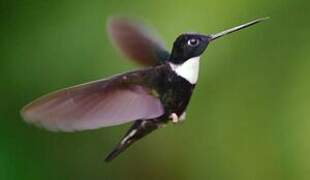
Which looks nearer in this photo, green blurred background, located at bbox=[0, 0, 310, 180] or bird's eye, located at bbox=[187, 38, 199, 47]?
bird's eye, located at bbox=[187, 38, 199, 47]

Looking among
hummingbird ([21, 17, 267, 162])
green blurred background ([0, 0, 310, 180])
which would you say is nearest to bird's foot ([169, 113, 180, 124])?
hummingbird ([21, 17, 267, 162])

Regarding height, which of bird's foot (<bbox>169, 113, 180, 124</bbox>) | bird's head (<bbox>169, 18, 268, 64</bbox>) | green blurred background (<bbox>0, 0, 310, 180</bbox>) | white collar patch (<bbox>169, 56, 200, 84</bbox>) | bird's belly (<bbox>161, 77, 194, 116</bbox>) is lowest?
green blurred background (<bbox>0, 0, 310, 180</bbox>)

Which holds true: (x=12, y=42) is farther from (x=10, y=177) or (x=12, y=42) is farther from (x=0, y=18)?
(x=10, y=177)

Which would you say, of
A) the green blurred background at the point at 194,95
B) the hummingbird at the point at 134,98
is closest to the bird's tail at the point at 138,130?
the hummingbird at the point at 134,98

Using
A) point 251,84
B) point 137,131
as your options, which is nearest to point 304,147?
point 251,84

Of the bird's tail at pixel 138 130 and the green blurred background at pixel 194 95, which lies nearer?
the bird's tail at pixel 138 130

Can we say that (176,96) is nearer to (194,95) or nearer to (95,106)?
(95,106)

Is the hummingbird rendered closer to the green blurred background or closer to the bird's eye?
the bird's eye

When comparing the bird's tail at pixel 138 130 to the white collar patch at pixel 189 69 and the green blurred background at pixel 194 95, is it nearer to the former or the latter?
the white collar patch at pixel 189 69

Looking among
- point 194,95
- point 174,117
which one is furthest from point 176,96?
point 194,95
